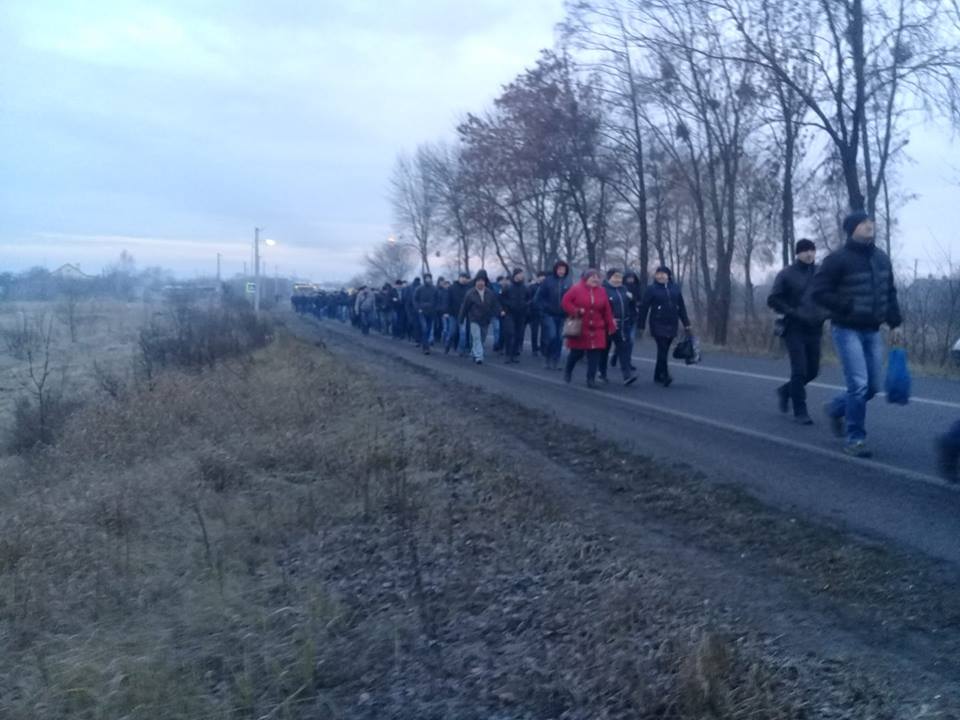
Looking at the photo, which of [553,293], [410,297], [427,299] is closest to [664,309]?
[553,293]

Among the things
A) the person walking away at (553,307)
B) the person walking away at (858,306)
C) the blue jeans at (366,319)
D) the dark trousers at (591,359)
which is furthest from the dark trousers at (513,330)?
the blue jeans at (366,319)

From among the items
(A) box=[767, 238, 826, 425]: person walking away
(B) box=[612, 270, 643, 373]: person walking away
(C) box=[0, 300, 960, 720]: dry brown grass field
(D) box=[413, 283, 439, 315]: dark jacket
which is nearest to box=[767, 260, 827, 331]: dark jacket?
(A) box=[767, 238, 826, 425]: person walking away

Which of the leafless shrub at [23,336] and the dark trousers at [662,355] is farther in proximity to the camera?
the leafless shrub at [23,336]

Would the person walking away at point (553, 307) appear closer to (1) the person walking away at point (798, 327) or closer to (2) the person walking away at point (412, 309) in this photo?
(2) the person walking away at point (412, 309)

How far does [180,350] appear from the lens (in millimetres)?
23969

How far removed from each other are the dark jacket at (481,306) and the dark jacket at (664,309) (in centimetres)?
586

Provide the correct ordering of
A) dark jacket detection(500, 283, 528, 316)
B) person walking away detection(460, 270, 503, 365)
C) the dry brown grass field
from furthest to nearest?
dark jacket detection(500, 283, 528, 316) < person walking away detection(460, 270, 503, 365) < the dry brown grass field

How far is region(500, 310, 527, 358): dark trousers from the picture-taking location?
22047mm

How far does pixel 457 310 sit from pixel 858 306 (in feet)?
54.3

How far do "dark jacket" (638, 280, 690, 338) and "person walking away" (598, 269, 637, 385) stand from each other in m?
0.66

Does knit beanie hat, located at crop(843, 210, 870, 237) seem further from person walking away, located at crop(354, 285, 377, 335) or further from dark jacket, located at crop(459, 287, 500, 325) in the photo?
person walking away, located at crop(354, 285, 377, 335)

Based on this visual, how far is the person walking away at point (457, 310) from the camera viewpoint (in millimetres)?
24938

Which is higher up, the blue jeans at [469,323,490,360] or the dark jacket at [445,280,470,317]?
the dark jacket at [445,280,470,317]

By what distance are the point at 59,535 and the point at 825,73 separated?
70.9 feet
